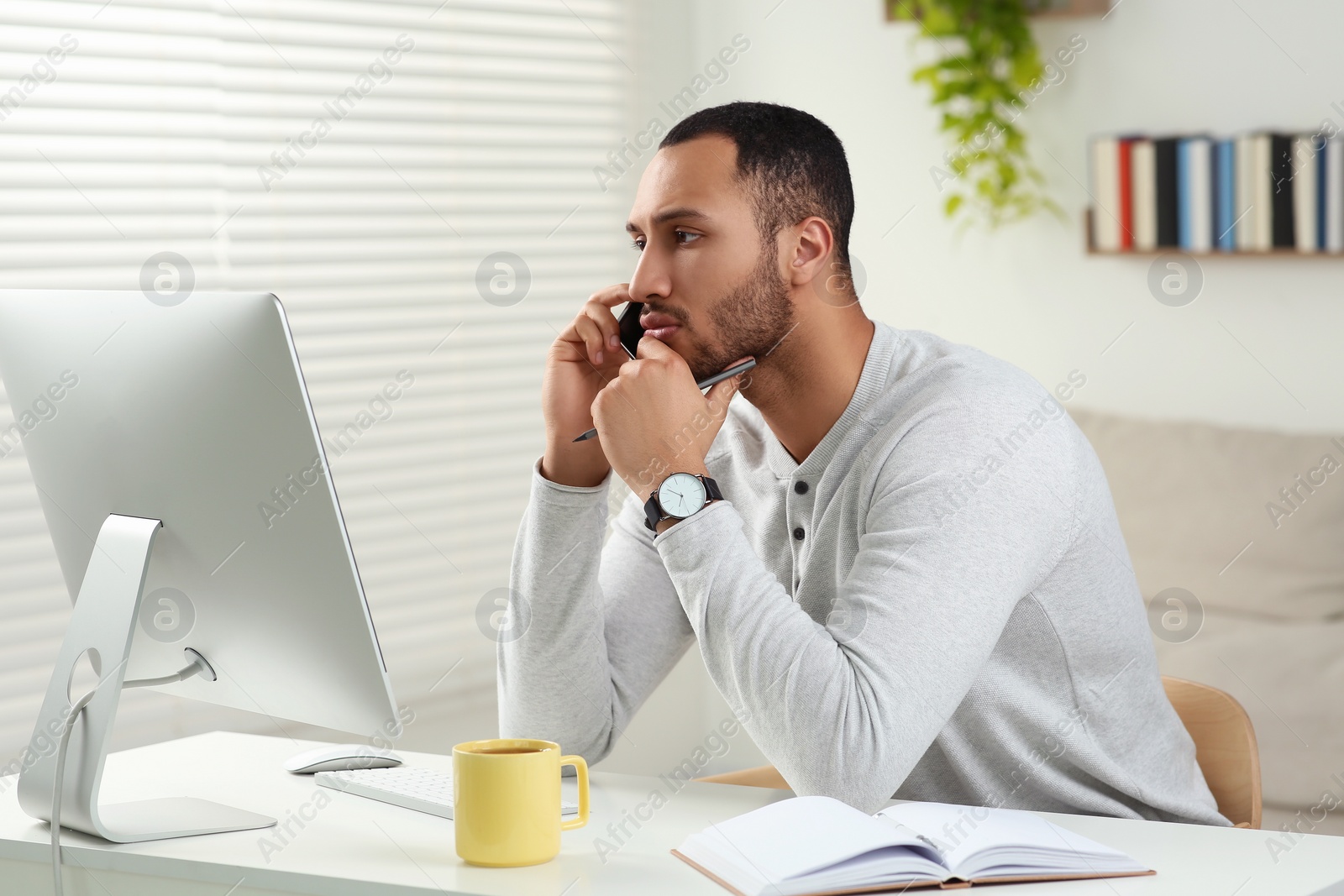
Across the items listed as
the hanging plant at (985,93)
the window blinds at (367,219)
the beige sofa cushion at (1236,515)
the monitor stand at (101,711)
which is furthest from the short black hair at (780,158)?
the hanging plant at (985,93)

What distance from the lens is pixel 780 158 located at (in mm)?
1566

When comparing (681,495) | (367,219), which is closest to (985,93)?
(367,219)

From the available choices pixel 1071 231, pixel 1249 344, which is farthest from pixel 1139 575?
pixel 1071 231

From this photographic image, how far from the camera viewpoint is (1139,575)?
279 cm

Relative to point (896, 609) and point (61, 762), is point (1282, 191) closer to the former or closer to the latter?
point (896, 609)

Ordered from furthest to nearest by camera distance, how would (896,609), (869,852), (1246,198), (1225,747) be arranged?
(1246,198), (1225,747), (896,609), (869,852)

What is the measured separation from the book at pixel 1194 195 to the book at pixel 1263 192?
0.33 ft

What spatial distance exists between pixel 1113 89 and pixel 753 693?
2.41 m

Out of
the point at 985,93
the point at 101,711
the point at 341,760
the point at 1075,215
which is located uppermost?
the point at 985,93

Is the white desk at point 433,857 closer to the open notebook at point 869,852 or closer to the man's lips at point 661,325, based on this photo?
the open notebook at point 869,852

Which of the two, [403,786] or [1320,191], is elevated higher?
[1320,191]

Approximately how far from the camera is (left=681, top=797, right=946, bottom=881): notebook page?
940 mm

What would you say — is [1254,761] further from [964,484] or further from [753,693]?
[753,693]

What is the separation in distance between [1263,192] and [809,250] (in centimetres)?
175
